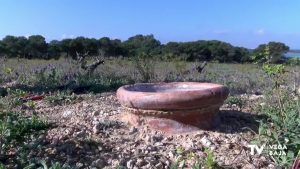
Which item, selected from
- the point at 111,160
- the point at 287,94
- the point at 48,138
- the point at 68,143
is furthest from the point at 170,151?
the point at 287,94

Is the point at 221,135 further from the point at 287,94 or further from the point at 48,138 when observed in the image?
the point at 48,138

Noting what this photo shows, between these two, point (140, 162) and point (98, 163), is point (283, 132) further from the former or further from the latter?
point (98, 163)

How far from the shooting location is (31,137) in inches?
141

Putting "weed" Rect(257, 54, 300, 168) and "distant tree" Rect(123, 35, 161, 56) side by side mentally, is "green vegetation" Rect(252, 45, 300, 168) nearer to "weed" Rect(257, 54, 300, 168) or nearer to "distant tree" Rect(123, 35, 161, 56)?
"weed" Rect(257, 54, 300, 168)

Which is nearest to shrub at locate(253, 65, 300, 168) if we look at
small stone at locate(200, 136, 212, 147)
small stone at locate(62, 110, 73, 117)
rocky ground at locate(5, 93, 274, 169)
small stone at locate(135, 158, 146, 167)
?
rocky ground at locate(5, 93, 274, 169)

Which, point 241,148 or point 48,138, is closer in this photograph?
point 241,148

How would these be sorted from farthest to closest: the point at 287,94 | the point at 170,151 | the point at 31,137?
the point at 287,94 → the point at 31,137 → the point at 170,151

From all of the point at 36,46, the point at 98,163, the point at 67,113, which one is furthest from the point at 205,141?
the point at 36,46

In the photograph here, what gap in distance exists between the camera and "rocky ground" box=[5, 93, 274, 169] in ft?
10.3

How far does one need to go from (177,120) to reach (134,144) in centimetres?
42

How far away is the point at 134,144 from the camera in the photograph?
3.48m

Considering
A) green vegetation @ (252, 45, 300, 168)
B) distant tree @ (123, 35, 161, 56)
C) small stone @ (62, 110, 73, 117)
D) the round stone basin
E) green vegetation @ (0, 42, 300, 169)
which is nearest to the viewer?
green vegetation @ (252, 45, 300, 168)

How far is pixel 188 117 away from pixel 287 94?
0.91 metres

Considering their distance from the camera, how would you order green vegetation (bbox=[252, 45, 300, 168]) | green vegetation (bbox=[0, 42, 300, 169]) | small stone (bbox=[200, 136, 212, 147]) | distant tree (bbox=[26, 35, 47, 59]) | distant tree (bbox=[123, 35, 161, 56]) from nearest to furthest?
green vegetation (bbox=[252, 45, 300, 168]), green vegetation (bbox=[0, 42, 300, 169]), small stone (bbox=[200, 136, 212, 147]), distant tree (bbox=[123, 35, 161, 56]), distant tree (bbox=[26, 35, 47, 59])
